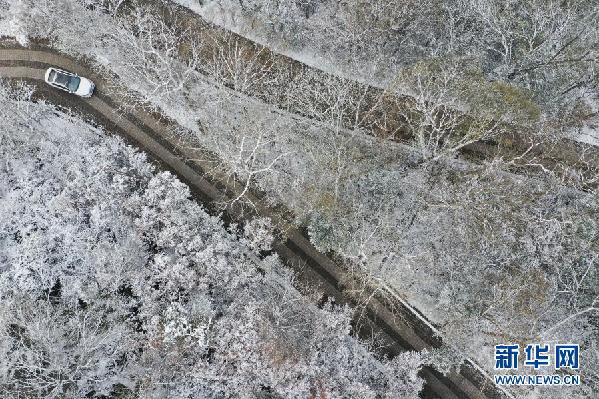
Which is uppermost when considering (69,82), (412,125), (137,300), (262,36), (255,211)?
(262,36)

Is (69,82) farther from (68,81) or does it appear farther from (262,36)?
(262,36)

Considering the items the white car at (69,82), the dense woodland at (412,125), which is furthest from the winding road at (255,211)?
the dense woodland at (412,125)

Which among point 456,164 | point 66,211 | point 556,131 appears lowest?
point 66,211

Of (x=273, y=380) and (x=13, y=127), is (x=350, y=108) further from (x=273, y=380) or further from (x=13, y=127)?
(x=13, y=127)

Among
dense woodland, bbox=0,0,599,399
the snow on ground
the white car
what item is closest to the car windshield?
the white car

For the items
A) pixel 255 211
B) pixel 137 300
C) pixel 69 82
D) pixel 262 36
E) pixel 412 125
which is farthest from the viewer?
pixel 262 36

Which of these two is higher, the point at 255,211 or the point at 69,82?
the point at 69,82

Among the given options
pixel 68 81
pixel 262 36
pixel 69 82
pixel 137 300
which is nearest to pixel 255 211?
pixel 137 300

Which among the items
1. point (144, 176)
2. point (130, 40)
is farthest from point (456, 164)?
point (130, 40)
